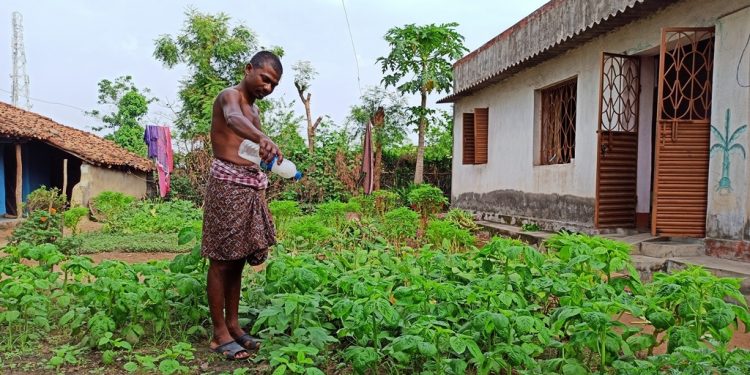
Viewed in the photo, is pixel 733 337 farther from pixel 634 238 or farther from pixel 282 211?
pixel 282 211

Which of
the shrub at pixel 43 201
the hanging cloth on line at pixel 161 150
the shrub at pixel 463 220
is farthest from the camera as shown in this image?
the hanging cloth on line at pixel 161 150

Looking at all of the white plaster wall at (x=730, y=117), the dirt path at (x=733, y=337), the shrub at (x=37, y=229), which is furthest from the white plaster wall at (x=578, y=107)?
the shrub at (x=37, y=229)

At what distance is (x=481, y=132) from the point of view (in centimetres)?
1180

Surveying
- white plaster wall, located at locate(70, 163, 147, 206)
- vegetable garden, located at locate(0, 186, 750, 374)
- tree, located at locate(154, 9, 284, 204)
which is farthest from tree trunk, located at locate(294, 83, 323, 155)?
vegetable garden, located at locate(0, 186, 750, 374)

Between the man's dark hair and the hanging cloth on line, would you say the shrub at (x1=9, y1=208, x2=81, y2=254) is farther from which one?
the hanging cloth on line

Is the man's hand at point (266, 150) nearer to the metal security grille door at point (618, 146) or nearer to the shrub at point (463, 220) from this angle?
the metal security grille door at point (618, 146)

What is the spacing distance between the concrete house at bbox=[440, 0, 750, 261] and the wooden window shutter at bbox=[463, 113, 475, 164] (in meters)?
0.86

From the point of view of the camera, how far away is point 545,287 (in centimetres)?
317

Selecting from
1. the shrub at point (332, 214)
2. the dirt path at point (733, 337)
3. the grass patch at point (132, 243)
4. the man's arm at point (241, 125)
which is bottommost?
the grass patch at point (132, 243)

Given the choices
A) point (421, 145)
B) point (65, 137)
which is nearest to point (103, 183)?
point (65, 137)

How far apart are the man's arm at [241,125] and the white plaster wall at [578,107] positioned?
16.6 ft

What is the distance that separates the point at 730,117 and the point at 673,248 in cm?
143

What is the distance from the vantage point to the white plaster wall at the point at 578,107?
256 inches

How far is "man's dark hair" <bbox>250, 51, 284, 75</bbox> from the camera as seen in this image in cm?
317
